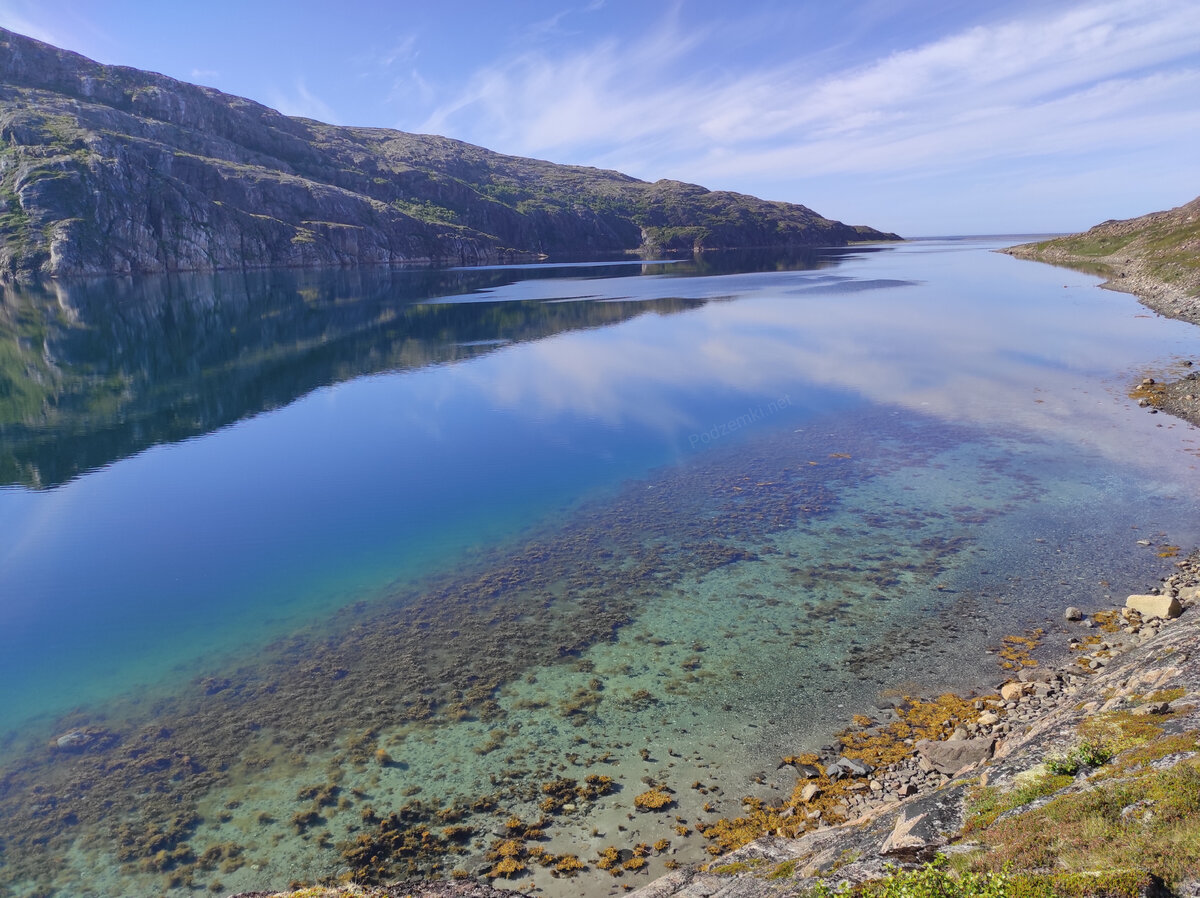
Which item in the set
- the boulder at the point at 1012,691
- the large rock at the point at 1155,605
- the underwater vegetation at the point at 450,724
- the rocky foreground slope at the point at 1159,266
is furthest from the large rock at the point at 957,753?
the rocky foreground slope at the point at 1159,266

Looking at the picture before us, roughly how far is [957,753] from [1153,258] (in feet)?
512

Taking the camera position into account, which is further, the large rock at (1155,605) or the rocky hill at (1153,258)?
the rocky hill at (1153,258)

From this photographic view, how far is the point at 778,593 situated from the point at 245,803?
66.3 ft

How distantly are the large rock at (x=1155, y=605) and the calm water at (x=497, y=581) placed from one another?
2.24m

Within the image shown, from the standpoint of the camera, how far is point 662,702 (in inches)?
838

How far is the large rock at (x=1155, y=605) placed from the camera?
73.9 ft

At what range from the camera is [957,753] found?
55.9ft

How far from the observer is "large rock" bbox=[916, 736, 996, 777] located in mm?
16703

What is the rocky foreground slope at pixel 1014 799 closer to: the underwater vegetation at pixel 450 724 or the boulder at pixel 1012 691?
the boulder at pixel 1012 691

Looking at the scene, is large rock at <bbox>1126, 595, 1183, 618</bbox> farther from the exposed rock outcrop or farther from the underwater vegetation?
the underwater vegetation

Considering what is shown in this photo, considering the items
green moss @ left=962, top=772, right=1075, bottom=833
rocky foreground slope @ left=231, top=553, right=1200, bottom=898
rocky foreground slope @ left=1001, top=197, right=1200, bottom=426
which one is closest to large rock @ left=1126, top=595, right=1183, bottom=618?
rocky foreground slope @ left=231, top=553, right=1200, bottom=898

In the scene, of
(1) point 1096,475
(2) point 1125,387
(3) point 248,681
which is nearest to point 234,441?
(3) point 248,681

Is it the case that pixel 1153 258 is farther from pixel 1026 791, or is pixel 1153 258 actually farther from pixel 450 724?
pixel 450 724

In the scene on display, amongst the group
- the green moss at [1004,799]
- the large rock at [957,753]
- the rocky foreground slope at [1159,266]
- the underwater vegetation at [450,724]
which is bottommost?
the underwater vegetation at [450,724]
